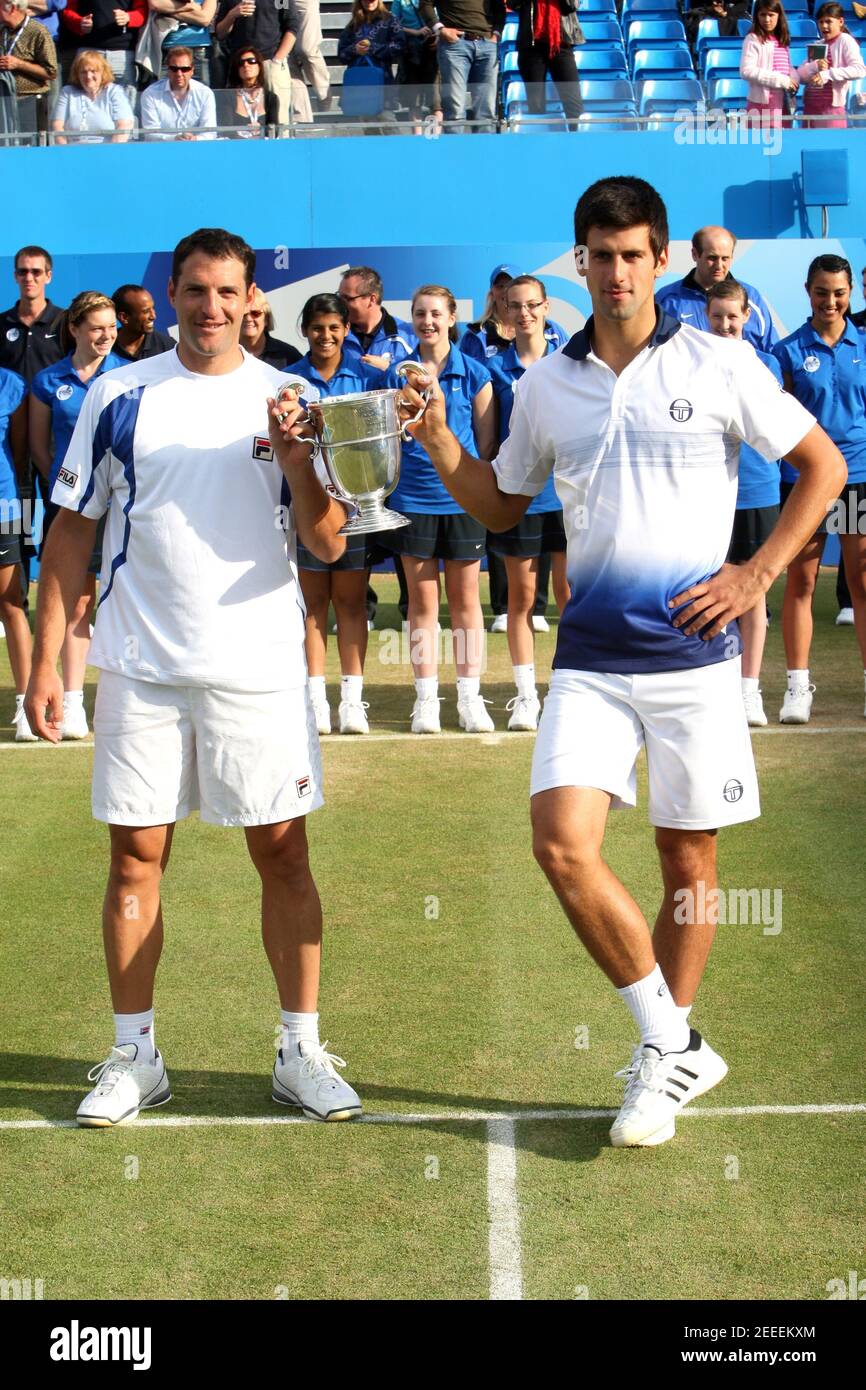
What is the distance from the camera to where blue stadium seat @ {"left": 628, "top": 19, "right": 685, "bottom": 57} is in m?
17.7

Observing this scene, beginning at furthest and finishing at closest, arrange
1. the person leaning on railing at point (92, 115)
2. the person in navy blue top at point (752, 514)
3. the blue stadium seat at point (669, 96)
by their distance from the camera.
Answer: the blue stadium seat at point (669, 96) < the person leaning on railing at point (92, 115) < the person in navy blue top at point (752, 514)

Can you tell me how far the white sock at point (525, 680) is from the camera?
30.2 feet

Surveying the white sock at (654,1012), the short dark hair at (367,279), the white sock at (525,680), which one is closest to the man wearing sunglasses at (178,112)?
the short dark hair at (367,279)

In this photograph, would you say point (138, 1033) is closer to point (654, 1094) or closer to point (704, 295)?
point (654, 1094)

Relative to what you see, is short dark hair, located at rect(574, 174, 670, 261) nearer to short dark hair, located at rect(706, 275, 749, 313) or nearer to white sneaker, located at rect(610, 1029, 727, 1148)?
white sneaker, located at rect(610, 1029, 727, 1148)

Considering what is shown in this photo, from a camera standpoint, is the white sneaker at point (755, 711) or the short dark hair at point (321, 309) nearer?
the short dark hair at point (321, 309)

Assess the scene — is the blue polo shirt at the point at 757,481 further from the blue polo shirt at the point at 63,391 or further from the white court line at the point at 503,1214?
the white court line at the point at 503,1214

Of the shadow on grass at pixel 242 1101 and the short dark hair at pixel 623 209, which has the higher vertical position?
the short dark hair at pixel 623 209

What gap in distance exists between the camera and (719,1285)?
3436 mm

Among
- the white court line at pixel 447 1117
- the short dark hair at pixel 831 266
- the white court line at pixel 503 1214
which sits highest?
the short dark hair at pixel 831 266

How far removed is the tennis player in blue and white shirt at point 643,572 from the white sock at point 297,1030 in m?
0.86

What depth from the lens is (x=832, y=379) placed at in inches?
356

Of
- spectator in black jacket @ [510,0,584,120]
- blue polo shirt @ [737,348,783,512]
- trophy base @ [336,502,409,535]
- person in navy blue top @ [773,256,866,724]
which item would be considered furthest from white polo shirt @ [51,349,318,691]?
spectator in black jacket @ [510,0,584,120]

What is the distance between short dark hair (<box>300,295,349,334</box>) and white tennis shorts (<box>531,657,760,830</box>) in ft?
16.8
